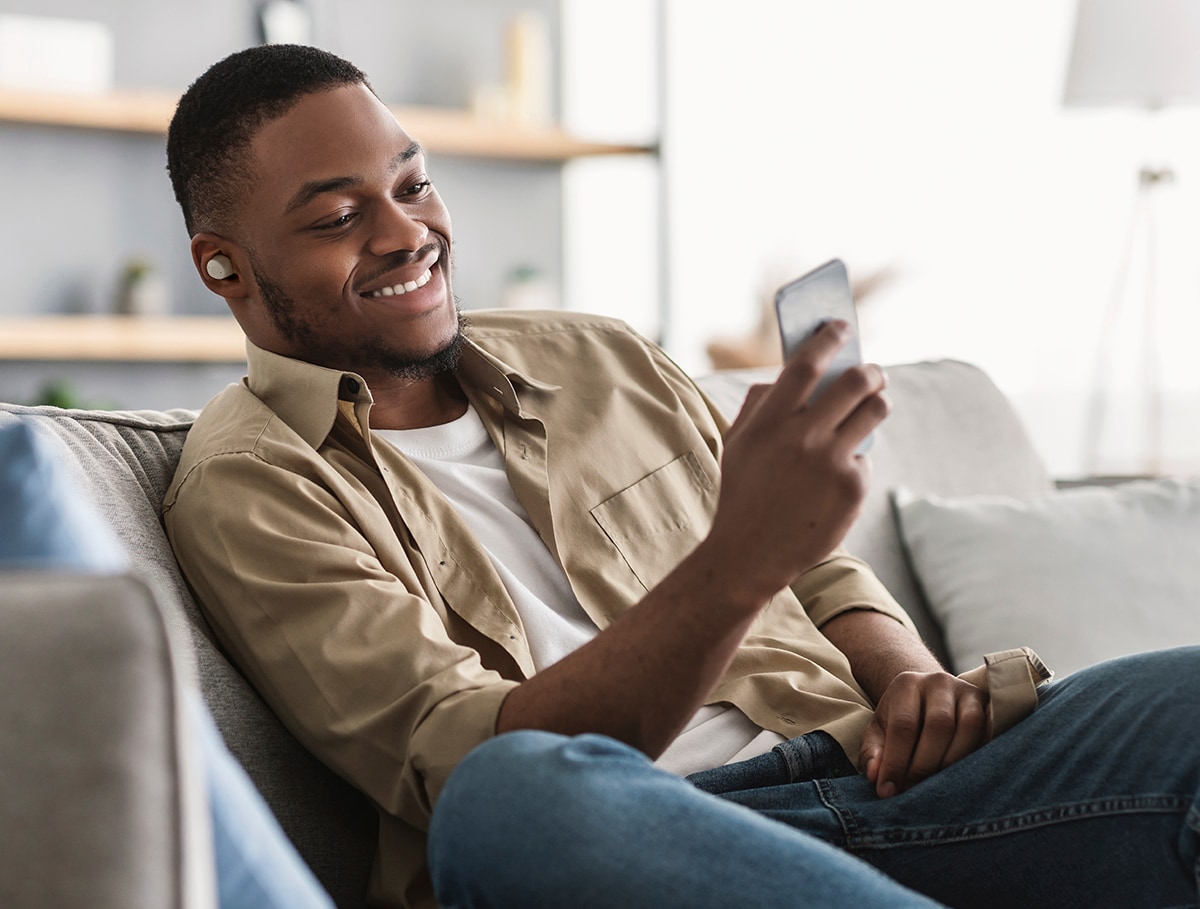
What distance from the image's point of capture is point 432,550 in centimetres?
122

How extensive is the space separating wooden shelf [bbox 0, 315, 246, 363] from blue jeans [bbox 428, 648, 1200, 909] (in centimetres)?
288

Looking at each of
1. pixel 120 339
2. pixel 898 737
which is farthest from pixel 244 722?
pixel 120 339

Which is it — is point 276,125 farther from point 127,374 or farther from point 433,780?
point 127,374

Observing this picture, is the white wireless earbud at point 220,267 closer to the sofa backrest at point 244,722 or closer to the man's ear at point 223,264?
the man's ear at point 223,264

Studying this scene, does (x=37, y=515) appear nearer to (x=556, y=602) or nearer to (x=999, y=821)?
(x=556, y=602)

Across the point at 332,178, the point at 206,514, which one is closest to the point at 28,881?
the point at 206,514

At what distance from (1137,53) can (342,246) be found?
2.24m

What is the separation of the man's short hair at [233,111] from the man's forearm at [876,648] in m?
0.78

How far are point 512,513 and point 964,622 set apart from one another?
673mm

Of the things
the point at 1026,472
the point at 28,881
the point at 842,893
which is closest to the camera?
the point at 28,881

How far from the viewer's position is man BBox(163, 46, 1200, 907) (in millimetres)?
794

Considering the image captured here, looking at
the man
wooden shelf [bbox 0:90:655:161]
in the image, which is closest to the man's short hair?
the man

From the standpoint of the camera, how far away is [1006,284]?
3.70 meters

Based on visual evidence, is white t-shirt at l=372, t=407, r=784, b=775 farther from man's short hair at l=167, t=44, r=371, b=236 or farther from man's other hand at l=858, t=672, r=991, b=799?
man's short hair at l=167, t=44, r=371, b=236
